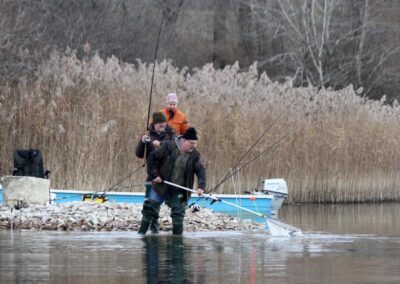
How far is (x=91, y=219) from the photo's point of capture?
1903cm

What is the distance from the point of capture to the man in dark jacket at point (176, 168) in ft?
54.3

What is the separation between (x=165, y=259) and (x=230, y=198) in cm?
949

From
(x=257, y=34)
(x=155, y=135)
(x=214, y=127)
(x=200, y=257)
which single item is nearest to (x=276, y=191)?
(x=214, y=127)

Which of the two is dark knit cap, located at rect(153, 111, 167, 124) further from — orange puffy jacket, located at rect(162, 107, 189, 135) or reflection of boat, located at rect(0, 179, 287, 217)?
reflection of boat, located at rect(0, 179, 287, 217)

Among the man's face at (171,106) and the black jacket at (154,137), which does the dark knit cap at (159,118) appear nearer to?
the black jacket at (154,137)

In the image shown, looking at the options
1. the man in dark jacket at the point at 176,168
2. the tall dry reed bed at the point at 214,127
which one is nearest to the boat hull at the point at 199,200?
the tall dry reed bed at the point at 214,127

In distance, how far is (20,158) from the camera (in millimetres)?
21906

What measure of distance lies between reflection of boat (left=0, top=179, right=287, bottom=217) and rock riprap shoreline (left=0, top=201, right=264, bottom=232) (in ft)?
4.56

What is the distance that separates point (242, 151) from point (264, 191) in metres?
3.45

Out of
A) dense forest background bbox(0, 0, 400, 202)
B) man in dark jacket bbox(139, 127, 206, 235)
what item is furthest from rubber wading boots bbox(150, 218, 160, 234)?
dense forest background bbox(0, 0, 400, 202)

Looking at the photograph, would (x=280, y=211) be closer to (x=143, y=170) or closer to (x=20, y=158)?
(x=143, y=170)

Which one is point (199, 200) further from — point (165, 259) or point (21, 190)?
point (165, 259)

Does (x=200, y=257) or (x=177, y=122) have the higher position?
(x=177, y=122)

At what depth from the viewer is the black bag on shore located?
21.8 m
